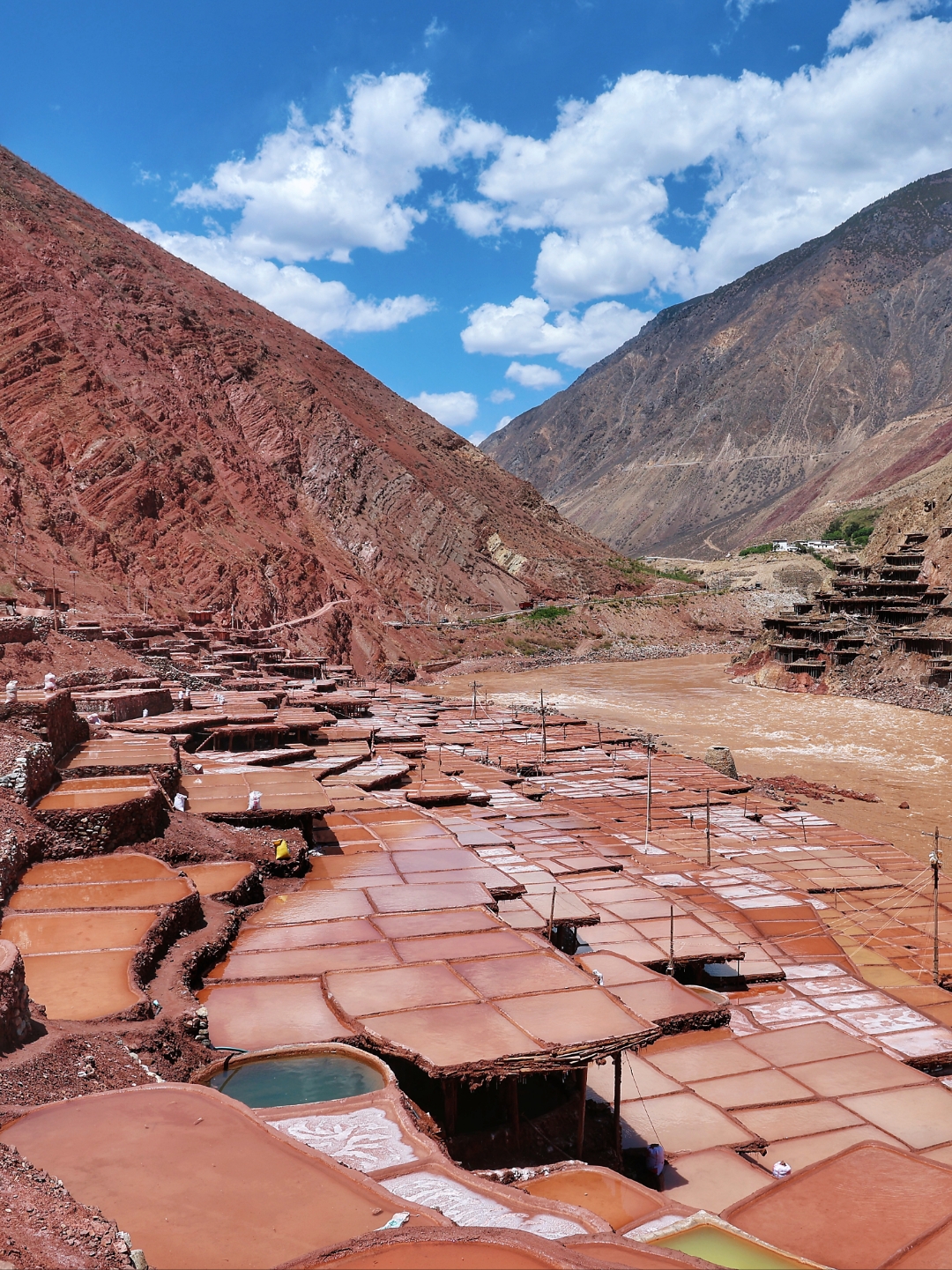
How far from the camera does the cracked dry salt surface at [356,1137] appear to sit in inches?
179

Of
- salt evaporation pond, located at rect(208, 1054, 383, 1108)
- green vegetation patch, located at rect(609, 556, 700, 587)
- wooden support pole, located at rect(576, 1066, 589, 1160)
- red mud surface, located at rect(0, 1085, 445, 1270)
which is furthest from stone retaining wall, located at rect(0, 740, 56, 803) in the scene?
green vegetation patch, located at rect(609, 556, 700, 587)

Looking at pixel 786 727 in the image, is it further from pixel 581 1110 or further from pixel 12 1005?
pixel 12 1005

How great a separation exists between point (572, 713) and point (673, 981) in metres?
28.5

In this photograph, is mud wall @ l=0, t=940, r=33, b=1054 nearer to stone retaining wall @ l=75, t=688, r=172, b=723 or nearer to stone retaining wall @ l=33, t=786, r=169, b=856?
stone retaining wall @ l=33, t=786, r=169, b=856

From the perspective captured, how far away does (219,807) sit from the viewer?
34.4 feet

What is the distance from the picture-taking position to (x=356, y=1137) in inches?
186

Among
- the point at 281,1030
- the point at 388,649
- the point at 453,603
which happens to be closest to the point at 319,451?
the point at 453,603

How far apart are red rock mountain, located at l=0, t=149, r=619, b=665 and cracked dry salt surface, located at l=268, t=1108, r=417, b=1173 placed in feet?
112

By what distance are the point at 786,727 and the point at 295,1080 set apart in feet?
103

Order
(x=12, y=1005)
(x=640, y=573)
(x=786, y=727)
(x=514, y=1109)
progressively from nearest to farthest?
(x=12, y=1005)
(x=514, y=1109)
(x=786, y=727)
(x=640, y=573)

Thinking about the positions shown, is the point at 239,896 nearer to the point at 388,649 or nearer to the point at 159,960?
the point at 159,960

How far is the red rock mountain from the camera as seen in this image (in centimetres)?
4581

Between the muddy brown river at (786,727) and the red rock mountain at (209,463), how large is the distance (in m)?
12.7

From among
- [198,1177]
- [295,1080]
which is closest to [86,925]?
[295,1080]
